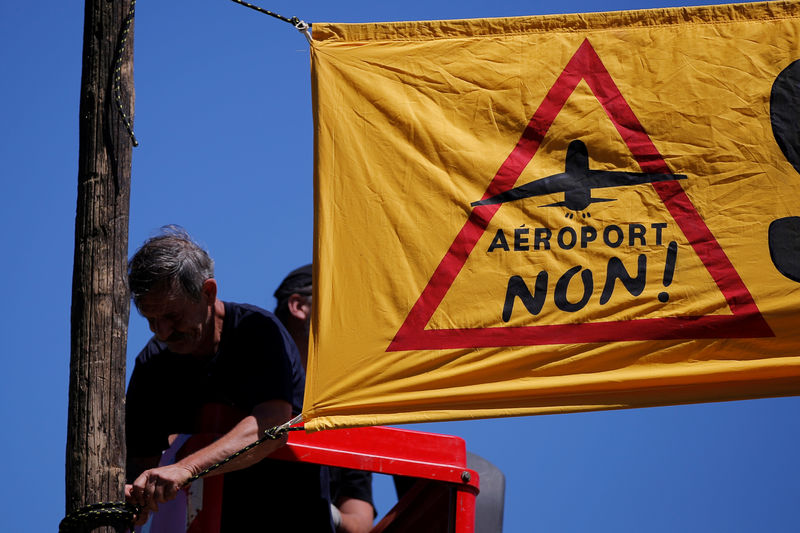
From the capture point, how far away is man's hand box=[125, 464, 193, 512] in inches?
162

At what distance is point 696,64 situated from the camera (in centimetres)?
454

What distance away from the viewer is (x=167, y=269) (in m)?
4.62

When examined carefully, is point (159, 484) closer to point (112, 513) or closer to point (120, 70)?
point (112, 513)

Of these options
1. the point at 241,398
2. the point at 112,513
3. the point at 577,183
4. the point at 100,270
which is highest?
the point at 577,183

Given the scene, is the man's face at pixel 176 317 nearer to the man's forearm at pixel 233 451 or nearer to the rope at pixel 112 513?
the man's forearm at pixel 233 451

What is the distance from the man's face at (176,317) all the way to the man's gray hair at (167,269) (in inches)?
1.1

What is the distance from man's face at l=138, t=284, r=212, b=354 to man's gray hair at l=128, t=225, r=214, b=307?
1.1 inches

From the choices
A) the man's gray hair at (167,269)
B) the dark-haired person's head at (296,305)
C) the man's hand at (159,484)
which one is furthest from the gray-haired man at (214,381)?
the dark-haired person's head at (296,305)

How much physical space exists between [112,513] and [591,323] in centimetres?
201

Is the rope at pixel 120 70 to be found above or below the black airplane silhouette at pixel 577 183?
above

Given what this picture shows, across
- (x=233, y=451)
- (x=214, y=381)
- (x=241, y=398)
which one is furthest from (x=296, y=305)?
(x=233, y=451)

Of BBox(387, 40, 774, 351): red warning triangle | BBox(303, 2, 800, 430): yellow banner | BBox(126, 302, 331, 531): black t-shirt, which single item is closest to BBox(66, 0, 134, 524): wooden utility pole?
BBox(126, 302, 331, 531): black t-shirt

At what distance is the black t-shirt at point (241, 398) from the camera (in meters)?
4.56

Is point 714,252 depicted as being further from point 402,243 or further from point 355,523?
point 355,523
